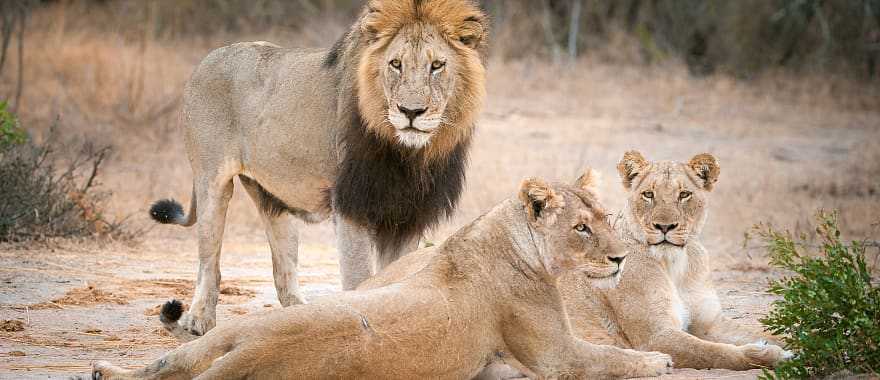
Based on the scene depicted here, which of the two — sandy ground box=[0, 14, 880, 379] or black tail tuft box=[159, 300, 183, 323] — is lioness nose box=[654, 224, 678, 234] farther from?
black tail tuft box=[159, 300, 183, 323]

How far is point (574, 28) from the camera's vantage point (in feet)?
50.0

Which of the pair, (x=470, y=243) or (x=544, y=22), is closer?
(x=470, y=243)

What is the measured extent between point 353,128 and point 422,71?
44cm

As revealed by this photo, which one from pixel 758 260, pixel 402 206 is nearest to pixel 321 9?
pixel 758 260

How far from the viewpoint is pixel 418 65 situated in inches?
187

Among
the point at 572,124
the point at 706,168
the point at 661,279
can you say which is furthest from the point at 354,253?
the point at 572,124

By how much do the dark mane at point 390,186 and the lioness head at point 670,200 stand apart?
2.76ft

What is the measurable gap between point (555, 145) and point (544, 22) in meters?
4.58

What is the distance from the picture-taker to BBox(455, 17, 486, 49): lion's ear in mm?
4926

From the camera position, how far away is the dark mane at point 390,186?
194 inches

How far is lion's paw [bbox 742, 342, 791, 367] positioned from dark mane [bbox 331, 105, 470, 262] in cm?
149

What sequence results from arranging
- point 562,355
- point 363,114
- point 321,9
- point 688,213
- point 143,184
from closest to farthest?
point 562,355, point 688,213, point 363,114, point 143,184, point 321,9

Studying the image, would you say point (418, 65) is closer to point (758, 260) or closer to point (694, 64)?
point (758, 260)

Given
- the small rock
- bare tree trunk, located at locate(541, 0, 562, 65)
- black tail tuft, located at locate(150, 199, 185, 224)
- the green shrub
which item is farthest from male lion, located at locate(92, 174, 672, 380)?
bare tree trunk, located at locate(541, 0, 562, 65)
